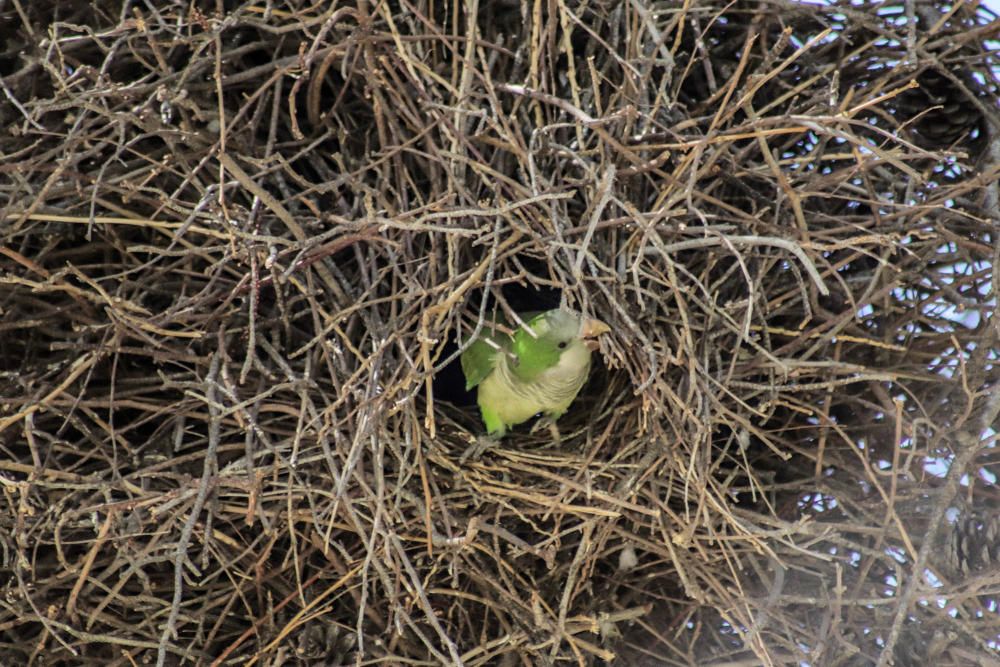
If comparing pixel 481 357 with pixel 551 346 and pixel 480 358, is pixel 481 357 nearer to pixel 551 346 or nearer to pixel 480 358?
pixel 480 358

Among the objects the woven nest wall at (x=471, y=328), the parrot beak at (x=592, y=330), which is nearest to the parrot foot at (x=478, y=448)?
the woven nest wall at (x=471, y=328)

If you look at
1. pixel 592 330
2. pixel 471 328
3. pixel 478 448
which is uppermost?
pixel 592 330

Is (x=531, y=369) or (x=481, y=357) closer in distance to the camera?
(x=531, y=369)

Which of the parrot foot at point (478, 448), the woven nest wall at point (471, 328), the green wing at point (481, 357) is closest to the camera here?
the woven nest wall at point (471, 328)

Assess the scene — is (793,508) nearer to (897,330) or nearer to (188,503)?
(897,330)

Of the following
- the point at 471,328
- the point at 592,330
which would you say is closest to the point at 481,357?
the point at 471,328

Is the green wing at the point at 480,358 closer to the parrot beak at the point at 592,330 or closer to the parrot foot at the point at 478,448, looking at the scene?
the parrot foot at the point at 478,448
